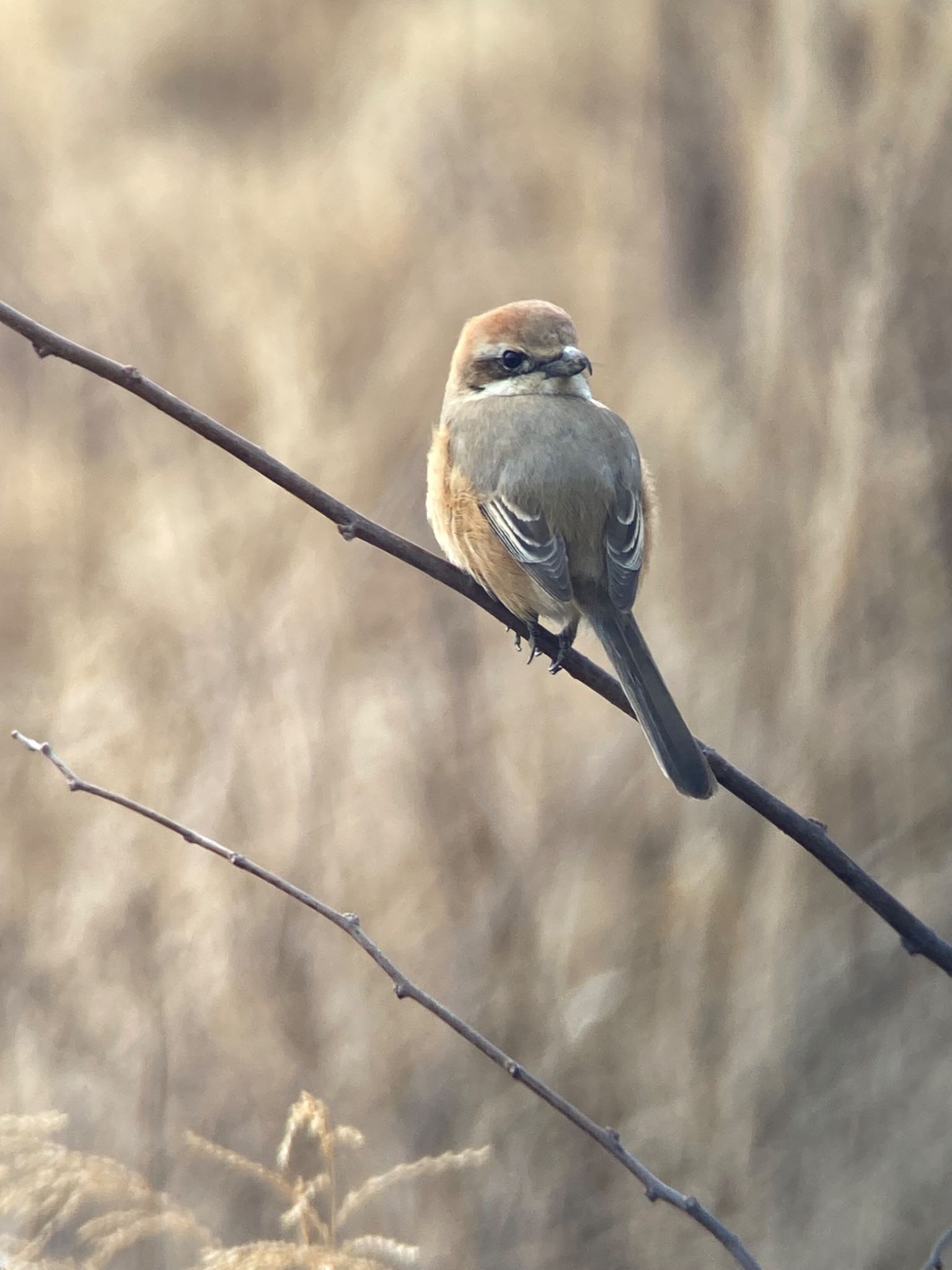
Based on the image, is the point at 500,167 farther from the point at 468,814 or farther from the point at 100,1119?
the point at 100,1119

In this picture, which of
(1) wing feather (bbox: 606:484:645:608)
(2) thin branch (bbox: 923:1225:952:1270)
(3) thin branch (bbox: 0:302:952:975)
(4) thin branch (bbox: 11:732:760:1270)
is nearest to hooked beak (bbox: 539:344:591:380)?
(1) wing feather (bbox: 606:484:645:608)

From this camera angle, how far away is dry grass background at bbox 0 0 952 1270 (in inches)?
89.7

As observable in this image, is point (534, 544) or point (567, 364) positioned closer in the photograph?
point (534, 544)

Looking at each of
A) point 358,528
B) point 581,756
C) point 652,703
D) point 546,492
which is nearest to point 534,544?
point 546,492

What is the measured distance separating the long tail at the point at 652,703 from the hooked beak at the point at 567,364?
397 mm

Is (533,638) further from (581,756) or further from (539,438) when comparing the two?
(581,756)

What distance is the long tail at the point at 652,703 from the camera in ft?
4.59

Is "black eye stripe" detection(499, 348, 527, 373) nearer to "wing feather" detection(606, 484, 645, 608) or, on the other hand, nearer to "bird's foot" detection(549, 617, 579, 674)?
"wing feather" detection(606, 484, 645, 608)

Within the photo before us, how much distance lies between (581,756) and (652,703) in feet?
3.42

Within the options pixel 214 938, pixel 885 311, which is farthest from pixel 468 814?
pixel 885 311

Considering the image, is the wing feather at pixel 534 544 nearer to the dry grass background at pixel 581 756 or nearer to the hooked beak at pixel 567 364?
the hooked beak at pixel 567 364

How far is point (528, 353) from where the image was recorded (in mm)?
1985

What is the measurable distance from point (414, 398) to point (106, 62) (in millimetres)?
2057

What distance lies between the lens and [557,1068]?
2307 millimetres
